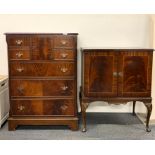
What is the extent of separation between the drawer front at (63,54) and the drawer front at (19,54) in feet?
1.01

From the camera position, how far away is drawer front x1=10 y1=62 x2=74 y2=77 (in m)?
3.13

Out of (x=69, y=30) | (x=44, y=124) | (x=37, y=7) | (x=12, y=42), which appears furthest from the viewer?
(x=69, y=30)

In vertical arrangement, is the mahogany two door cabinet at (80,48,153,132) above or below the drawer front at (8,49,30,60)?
below

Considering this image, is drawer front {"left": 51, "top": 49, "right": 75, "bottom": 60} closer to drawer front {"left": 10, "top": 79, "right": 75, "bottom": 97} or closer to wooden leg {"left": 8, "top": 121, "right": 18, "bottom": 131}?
drawer front {"left": 10, "top": 79, "right": 75, "bottom": 97}

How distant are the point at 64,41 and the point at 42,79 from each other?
0.54 meters

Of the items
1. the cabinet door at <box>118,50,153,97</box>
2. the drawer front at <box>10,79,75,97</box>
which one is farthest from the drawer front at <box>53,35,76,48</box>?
the cabinet door at <box>118,50,153,97</box>

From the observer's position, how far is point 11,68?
3.14 meters

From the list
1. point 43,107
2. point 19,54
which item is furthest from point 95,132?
point 19,54

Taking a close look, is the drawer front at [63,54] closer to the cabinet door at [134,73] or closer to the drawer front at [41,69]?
the drawer front at [41,69]

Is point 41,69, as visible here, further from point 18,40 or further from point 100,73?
point 100,73

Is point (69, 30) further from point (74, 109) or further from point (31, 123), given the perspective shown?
point (31, 123)

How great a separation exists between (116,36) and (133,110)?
116cm

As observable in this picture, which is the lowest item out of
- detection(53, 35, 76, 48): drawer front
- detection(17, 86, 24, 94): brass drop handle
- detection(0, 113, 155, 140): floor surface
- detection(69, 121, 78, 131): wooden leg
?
detection(0, 113, 155, 140): floor surface

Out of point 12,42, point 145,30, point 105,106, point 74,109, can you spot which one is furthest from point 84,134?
point 145,30
